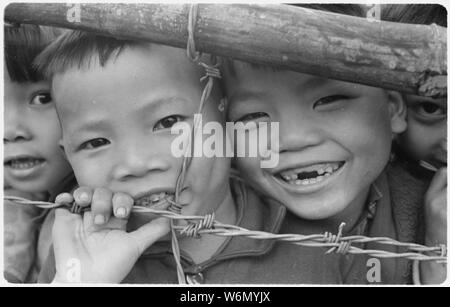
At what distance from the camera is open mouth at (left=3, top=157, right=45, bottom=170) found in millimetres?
1096

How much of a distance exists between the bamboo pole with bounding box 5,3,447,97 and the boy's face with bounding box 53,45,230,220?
2.1 inches

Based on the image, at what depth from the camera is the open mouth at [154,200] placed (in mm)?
1047

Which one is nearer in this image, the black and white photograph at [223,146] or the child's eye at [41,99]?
the black and white photograph at [223,146]

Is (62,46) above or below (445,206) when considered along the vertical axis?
above

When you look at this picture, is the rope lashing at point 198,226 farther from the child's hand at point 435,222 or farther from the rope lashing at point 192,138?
the child's hand at point 435,222

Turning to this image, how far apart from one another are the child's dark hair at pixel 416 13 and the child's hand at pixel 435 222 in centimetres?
25

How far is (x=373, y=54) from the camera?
36.8 inches

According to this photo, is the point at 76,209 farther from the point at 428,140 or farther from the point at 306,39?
the point at 428,140

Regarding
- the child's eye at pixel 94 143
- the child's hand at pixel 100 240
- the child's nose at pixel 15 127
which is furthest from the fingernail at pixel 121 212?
the child's nose at pixel 15 127

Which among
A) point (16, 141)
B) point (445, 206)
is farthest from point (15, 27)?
point (445, 206)

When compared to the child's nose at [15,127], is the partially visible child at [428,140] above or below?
below
